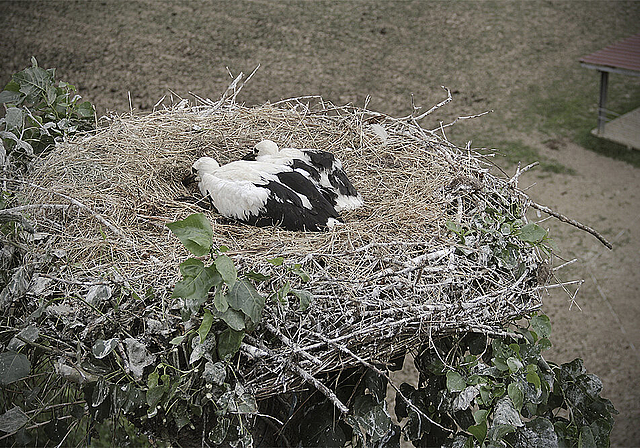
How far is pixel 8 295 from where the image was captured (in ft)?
5.17

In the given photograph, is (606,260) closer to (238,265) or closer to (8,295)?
(238,265)

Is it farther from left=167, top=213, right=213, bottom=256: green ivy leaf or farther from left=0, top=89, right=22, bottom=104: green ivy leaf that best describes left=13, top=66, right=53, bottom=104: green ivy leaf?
left=167, top=213, right=213, bottom=256: green ivy leaf

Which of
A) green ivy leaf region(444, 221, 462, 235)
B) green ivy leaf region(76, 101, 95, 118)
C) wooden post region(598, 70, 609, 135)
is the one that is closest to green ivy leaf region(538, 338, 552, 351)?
green ivy leaf region(444, 221, 462, 235)

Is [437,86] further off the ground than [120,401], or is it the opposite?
[120,401]

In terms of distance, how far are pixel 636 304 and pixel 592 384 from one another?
1963 mm

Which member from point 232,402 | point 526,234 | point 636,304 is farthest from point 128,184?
point 636,304

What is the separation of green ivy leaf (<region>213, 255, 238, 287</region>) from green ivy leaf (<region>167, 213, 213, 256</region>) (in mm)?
36

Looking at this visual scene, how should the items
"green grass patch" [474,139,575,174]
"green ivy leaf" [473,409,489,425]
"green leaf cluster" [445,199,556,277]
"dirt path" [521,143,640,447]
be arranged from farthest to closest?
"green grass patch" [474,139,575,174] → "dirt path" [521,143,640,447] → "green leaf cluster" [445,199,556,277] → "green ivy leaf" [473,409,489,425]

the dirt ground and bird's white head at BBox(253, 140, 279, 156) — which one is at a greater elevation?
bird's white head at BBox(253, 140, 279, 156)

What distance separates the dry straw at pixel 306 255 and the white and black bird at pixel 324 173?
0.06 m

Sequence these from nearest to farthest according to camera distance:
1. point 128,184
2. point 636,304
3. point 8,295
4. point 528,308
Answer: point 8,295
point 528,308
point 128,184
point 636,304

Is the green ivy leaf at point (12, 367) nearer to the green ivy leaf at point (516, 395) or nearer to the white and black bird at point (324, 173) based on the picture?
the white and black bird at point (324, 173)

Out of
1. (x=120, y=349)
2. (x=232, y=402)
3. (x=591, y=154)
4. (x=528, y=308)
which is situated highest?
(x=120, y=349)

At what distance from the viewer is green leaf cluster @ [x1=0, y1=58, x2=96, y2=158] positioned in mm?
2160
